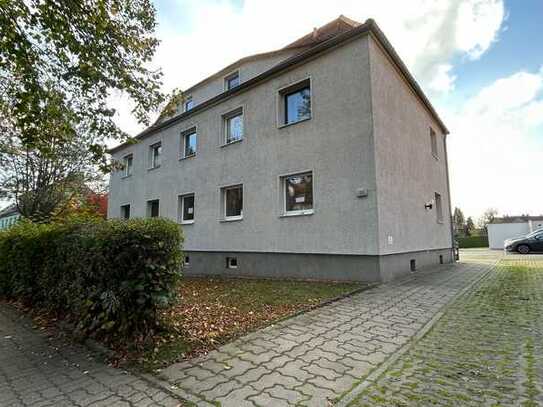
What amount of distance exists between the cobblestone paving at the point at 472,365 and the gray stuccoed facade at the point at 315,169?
3.02m

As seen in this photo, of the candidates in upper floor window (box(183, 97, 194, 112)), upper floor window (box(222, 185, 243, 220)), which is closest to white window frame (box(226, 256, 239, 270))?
upper floor window (box(222, 185, 243, 220))

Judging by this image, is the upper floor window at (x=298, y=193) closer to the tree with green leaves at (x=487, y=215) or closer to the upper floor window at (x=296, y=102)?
the upper floor window at (x=296, y=102)

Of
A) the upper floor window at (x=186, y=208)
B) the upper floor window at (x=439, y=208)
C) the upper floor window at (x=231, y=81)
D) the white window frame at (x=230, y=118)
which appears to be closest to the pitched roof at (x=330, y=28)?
the upper floor window at (x=231, y=81)

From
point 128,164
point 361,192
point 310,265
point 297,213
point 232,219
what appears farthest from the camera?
point 128,164

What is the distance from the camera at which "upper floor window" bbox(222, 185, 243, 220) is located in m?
11.2

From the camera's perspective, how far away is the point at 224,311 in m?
5.16

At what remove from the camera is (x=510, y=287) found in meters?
7.25

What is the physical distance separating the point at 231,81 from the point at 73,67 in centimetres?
885

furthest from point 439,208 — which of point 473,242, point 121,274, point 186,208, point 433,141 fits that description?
point 473,242

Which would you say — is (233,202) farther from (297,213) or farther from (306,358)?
(306,358)

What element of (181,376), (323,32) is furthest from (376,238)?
(323,32)

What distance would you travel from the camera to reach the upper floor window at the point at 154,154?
637 inches

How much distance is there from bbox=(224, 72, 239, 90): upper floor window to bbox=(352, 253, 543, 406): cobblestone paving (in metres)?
12.7

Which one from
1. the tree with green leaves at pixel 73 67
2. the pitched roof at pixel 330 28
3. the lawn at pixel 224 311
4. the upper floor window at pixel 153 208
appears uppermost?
the pitched roof at pixel 330 28
